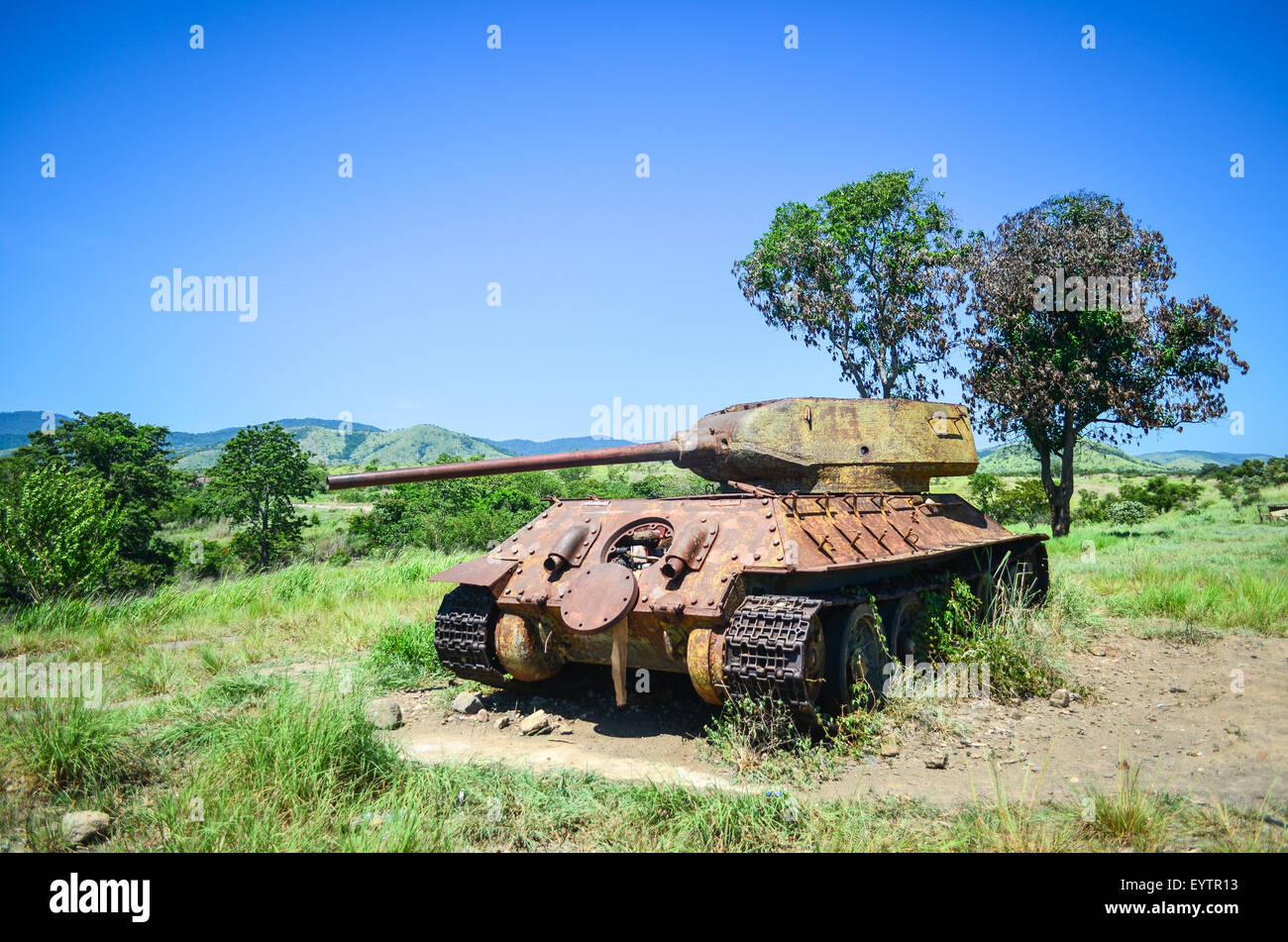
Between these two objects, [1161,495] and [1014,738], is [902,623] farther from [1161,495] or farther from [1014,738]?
[1161,495]

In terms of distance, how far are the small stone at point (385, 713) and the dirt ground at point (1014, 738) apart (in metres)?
0.11

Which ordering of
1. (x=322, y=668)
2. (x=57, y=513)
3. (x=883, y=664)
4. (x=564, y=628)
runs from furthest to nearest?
(x=57, y=513)
(x=322, y=668)
(x=883, y=664)
(x=564, y=628)

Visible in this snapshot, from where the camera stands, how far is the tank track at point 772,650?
17.7 feet

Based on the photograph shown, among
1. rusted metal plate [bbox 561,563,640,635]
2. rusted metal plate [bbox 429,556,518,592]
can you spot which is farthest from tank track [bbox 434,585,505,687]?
rusted metal plate [bbox 561,563,640,635]

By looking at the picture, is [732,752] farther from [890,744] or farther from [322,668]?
[322,668]

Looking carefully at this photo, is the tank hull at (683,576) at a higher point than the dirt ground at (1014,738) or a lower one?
higher

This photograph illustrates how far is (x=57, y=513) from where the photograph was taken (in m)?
11.4

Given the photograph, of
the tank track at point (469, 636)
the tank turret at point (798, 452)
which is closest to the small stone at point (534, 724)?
the tank track at point (469, 636)

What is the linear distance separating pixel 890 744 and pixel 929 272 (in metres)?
16.8

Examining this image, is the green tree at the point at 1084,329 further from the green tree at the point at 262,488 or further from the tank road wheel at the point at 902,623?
the green tree at the point at 262,488

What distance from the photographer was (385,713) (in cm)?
683

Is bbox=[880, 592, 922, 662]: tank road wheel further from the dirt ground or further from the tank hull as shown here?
the dirt ground
